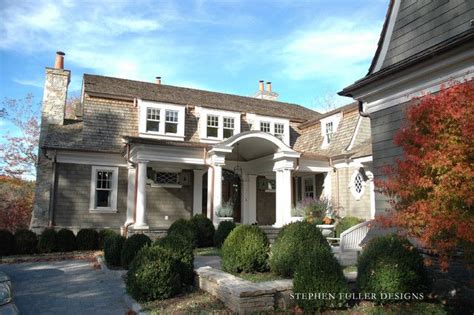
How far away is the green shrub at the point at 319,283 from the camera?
17.9ft

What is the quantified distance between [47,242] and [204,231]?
5708 millimetres

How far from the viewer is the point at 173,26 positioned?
425 inches

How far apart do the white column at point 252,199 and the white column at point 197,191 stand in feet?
8.60

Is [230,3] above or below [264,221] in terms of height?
above

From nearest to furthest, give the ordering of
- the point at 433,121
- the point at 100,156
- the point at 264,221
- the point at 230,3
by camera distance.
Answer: the point at 433,121 → the point at 230,3 → the point at 100,156 → the point at 264,221

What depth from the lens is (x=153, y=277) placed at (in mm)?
6398

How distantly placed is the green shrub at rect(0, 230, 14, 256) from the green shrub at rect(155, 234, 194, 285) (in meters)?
8.99

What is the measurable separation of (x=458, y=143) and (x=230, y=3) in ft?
23.2

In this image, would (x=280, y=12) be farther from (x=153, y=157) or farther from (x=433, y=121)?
(x=153, y=157)

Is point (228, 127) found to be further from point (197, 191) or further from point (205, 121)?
point (197, 191)

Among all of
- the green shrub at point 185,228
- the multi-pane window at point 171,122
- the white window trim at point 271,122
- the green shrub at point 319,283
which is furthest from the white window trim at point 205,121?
the green shrub at point 319,283

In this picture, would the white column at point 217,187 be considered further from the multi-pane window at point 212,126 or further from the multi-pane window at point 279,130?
the multi-pane window at point 279,130

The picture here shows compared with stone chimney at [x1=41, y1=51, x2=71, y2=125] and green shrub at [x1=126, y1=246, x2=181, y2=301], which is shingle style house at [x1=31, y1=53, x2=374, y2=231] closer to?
stone chimney at [x1=41, y1=51, x2=71, y2=125]

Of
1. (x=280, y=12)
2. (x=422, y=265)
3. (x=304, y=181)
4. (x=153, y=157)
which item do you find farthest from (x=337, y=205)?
(x=422, y=265)
